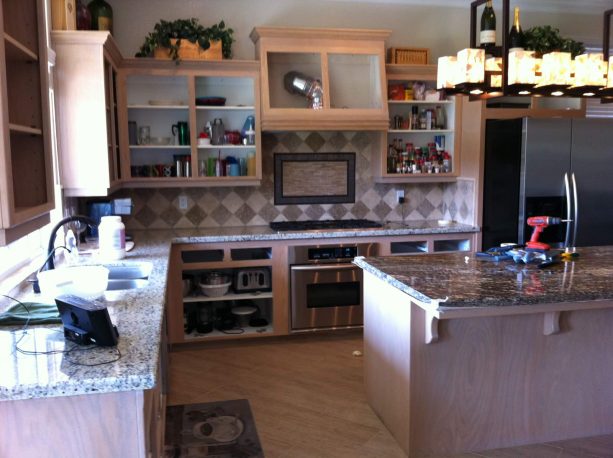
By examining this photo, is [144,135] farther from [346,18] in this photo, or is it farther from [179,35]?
[346,18]

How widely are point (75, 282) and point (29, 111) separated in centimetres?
64

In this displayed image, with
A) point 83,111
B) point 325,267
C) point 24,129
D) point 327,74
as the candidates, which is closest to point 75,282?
point 24,129

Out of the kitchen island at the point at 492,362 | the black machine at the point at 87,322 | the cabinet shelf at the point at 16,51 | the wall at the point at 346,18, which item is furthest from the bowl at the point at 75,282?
the wall at the point at 346,18

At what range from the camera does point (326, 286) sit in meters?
4.29

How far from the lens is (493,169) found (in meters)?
4.43

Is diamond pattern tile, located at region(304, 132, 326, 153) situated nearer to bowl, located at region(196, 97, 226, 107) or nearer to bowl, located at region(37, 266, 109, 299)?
bowl, located at region(196, 97, 226, 107)

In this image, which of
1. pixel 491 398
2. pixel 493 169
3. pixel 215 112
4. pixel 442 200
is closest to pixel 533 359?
pixel 491 398

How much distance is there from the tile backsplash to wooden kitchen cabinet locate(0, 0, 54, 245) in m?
2.48

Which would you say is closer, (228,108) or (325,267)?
(325,267)

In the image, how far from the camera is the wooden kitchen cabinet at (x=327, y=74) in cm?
426

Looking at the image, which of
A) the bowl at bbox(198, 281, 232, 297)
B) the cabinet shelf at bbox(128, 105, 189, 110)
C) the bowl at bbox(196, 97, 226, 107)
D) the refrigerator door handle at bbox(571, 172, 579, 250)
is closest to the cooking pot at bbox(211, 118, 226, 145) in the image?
the bowl at bbox(196, 97, 226, 107)

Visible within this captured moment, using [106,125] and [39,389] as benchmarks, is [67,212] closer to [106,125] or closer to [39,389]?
[106,125]

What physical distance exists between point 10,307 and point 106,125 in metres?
1.62

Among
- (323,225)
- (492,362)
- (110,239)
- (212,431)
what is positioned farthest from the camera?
(323,225)
